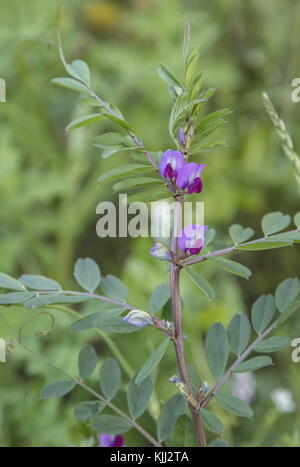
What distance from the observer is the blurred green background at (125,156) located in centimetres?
133

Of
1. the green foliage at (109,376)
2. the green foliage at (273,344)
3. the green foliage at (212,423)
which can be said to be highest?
the green foliage at (273,344)

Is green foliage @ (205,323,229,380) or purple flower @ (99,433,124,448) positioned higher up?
green foliage @ (205,323,229,380)

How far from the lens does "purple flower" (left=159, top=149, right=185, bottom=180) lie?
61 centimetres

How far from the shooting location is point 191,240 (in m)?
0.61

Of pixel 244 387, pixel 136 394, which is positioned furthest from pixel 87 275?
pixel 244 387

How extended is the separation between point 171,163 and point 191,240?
0.24 feet

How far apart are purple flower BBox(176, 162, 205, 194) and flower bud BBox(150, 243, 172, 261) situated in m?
0.06

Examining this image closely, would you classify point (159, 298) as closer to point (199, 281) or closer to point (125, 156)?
point (199, 281)

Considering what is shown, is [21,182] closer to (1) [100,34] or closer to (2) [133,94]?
(2) [133,94]

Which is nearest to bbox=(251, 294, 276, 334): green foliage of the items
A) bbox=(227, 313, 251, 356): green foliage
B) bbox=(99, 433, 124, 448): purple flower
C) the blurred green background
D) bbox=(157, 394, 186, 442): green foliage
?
bbox=(227, 313, 251, 356): green foliage

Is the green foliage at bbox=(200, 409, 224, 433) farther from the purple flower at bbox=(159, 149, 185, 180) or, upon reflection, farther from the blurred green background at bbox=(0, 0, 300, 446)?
the blurred green background at bbox=(0, 0, 300, 446)

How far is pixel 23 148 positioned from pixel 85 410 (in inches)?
47.2

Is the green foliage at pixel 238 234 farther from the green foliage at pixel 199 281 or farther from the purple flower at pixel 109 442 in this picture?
the purple flower at pixel 109 442

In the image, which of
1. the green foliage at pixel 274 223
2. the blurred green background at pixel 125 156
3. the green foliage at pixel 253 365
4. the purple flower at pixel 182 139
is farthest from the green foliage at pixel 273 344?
the blurred green background at pixel 125 156
